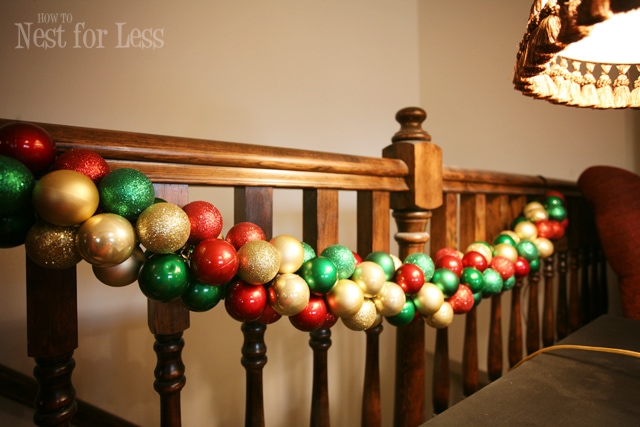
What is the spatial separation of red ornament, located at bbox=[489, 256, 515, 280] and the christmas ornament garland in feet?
0.51

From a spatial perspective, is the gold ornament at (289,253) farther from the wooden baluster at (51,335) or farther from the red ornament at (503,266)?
the red ornament at (503,266)

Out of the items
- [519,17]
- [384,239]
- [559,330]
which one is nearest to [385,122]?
[519,17]

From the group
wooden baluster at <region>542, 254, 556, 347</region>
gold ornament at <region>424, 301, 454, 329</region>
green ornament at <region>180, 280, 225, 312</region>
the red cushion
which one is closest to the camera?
green ornament at <region>180, 280, 225, 312</region>

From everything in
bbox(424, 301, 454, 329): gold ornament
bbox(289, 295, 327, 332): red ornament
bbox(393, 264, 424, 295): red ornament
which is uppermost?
bbox(393, 264, 424, 295): red ornament

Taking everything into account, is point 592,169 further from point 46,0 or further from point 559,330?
point 46,0

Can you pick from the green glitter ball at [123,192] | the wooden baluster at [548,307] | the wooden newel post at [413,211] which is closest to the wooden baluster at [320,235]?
the wooden newel post at [413,211]

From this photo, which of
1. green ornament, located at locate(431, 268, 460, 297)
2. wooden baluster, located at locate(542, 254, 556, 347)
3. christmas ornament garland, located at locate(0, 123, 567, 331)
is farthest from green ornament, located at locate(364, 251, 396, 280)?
wooden baluster, located at locate(542, 254, 556, 347)

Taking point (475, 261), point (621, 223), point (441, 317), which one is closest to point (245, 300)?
point (441, 317)

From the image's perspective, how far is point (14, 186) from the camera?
1.01 ft

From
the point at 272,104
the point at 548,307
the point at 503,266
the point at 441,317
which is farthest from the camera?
the point at 272,104

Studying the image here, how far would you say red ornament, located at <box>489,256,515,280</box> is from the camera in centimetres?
75

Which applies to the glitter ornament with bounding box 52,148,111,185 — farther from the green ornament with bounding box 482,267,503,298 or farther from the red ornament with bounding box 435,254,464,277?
the green ornament with bounding box 482,267,503,298

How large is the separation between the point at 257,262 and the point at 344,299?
139 millimetres

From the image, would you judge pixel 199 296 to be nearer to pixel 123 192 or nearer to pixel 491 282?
pixel 123 192
